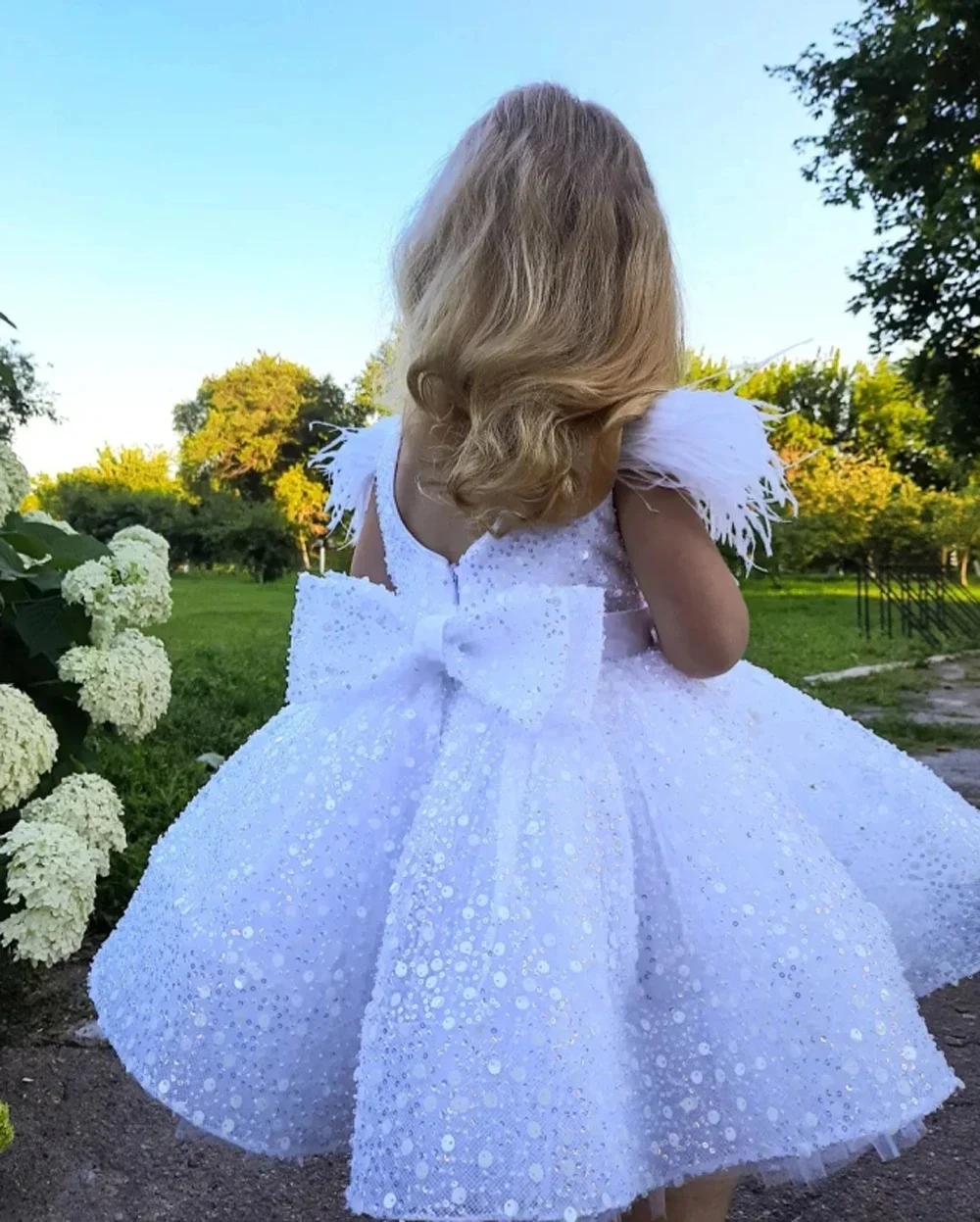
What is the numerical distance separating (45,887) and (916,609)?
1438cm

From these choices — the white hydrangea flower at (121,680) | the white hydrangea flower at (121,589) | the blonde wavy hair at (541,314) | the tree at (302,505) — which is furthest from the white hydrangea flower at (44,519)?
the tree at (302,505)

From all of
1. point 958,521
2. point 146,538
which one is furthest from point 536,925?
point 958,521

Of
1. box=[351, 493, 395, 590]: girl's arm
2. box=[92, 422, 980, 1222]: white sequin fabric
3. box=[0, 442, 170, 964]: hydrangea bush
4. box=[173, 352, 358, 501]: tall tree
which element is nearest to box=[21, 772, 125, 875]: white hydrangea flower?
box=[0, 442, 170, 964]: hydrangea bush

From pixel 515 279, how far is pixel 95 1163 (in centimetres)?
184

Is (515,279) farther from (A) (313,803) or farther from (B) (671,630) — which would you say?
(A) (313,803)

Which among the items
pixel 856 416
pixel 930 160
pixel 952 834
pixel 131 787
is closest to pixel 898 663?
pixel 930 160

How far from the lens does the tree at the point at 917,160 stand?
918cm

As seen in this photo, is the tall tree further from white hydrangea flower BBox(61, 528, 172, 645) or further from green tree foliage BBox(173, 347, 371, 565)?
white hydrangea flower BBox(61, 528, 172, 645)

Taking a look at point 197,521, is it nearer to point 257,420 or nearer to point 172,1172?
point 172,1172

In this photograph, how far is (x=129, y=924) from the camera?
145 centimetres

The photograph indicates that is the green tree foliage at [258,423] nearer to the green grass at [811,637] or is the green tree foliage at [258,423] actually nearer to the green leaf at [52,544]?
the green grass at [811,637]

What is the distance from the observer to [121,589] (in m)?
2.29

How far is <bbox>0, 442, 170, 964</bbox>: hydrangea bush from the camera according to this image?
2080mm

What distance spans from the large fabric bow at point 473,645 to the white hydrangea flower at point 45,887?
0.84 metres
